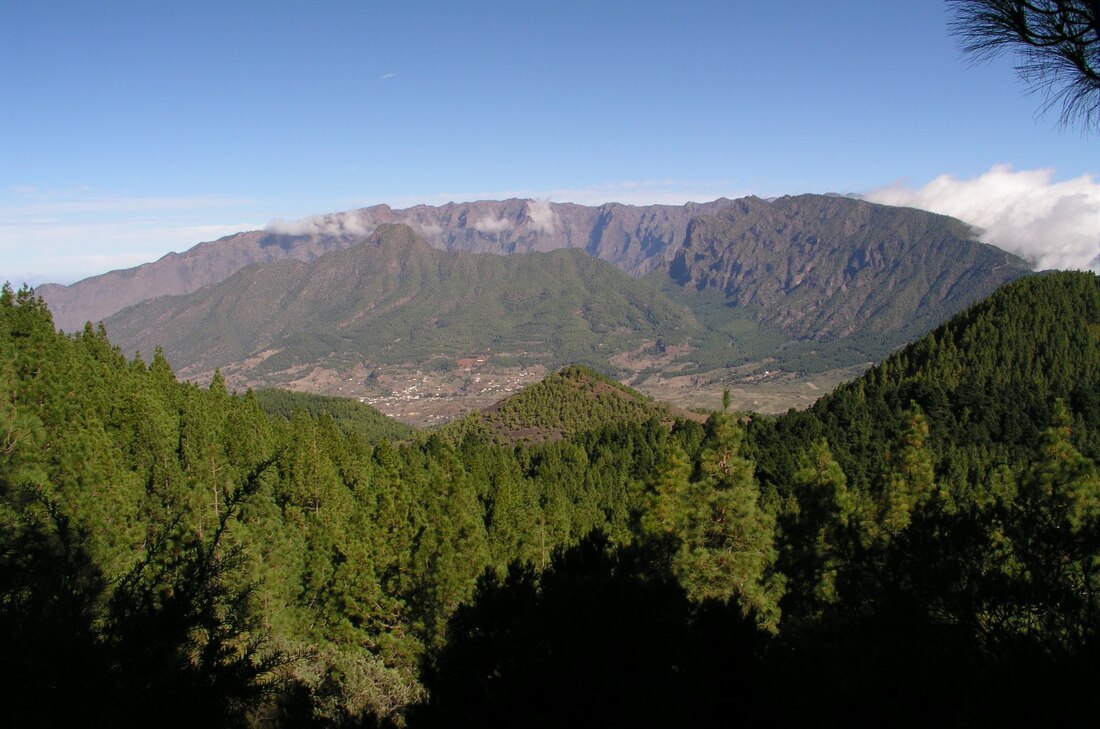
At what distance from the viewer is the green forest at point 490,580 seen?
7.70 meters

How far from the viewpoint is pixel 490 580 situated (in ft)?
50.6

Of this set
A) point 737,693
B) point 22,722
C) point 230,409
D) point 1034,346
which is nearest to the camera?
point 22,722

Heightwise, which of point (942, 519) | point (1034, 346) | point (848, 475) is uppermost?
point (942, 519)

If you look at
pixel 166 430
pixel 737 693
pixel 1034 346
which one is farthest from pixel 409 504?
pixel 1034 346

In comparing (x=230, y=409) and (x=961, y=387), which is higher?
(x=230, y=409)

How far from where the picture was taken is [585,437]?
91188 millimetres

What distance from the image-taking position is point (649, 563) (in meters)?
27.0

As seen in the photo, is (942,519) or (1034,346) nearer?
(942,519)

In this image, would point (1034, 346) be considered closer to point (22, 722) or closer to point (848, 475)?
point (848, 475)

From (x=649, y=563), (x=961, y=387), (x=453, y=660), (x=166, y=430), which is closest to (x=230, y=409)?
(x=166, y=430)

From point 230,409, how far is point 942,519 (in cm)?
5178

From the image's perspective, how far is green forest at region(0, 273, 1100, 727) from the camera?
7695 millimetres

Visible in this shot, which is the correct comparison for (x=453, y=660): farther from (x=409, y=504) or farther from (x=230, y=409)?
(x=230, y=409)

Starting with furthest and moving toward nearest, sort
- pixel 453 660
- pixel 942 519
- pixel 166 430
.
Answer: pixel 166 430, pixel 453 660, pixel 942 519
